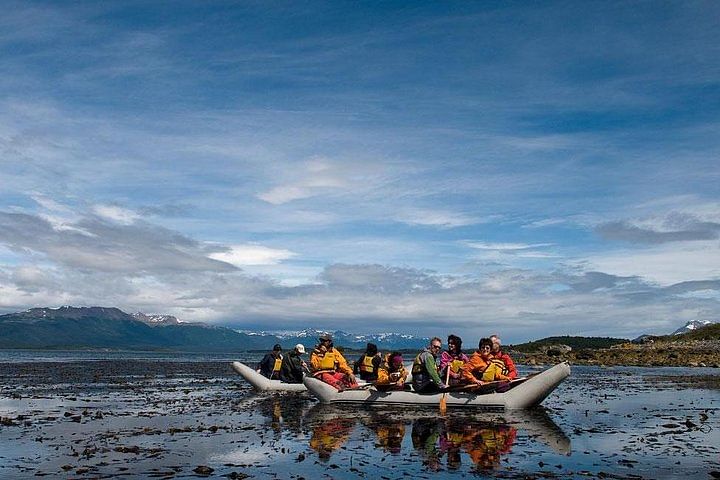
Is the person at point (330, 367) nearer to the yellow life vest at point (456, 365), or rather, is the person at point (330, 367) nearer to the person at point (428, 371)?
the person at point (428, 371)

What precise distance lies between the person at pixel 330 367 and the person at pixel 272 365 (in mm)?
6545

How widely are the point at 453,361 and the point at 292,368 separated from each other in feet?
37.1

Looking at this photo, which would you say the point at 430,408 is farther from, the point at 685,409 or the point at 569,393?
the point at 569,393

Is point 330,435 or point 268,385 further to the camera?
point 268,385

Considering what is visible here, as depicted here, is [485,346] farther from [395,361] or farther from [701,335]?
[701,335]

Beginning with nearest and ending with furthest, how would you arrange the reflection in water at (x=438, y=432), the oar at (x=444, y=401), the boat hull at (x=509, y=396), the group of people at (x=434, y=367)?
1. the reflection in water at (x=438, y=432)
2. the oar at (x=444, y=401)
3. the boat hull at (x=509, y=396)
4. the group of people at (x=434, y=367)

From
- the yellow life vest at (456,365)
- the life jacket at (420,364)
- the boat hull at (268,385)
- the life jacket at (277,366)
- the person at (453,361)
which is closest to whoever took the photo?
the life jacket at (420,364)

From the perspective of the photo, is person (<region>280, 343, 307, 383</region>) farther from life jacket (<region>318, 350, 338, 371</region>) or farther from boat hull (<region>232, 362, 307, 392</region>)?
life jacket (<region>318, 350, 338, 371</region>)

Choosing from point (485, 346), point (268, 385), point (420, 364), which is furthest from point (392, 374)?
point (268, 385)

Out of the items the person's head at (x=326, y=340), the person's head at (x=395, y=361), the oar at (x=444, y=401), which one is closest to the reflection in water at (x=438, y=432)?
the oar at (x=444, y=401)

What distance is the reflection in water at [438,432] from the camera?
1525 centimetres

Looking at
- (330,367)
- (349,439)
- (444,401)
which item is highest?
(330,367)

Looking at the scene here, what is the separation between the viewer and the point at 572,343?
121250 millimetres

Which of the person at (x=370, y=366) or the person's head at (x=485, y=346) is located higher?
the person's head at (x=485, y=346)
